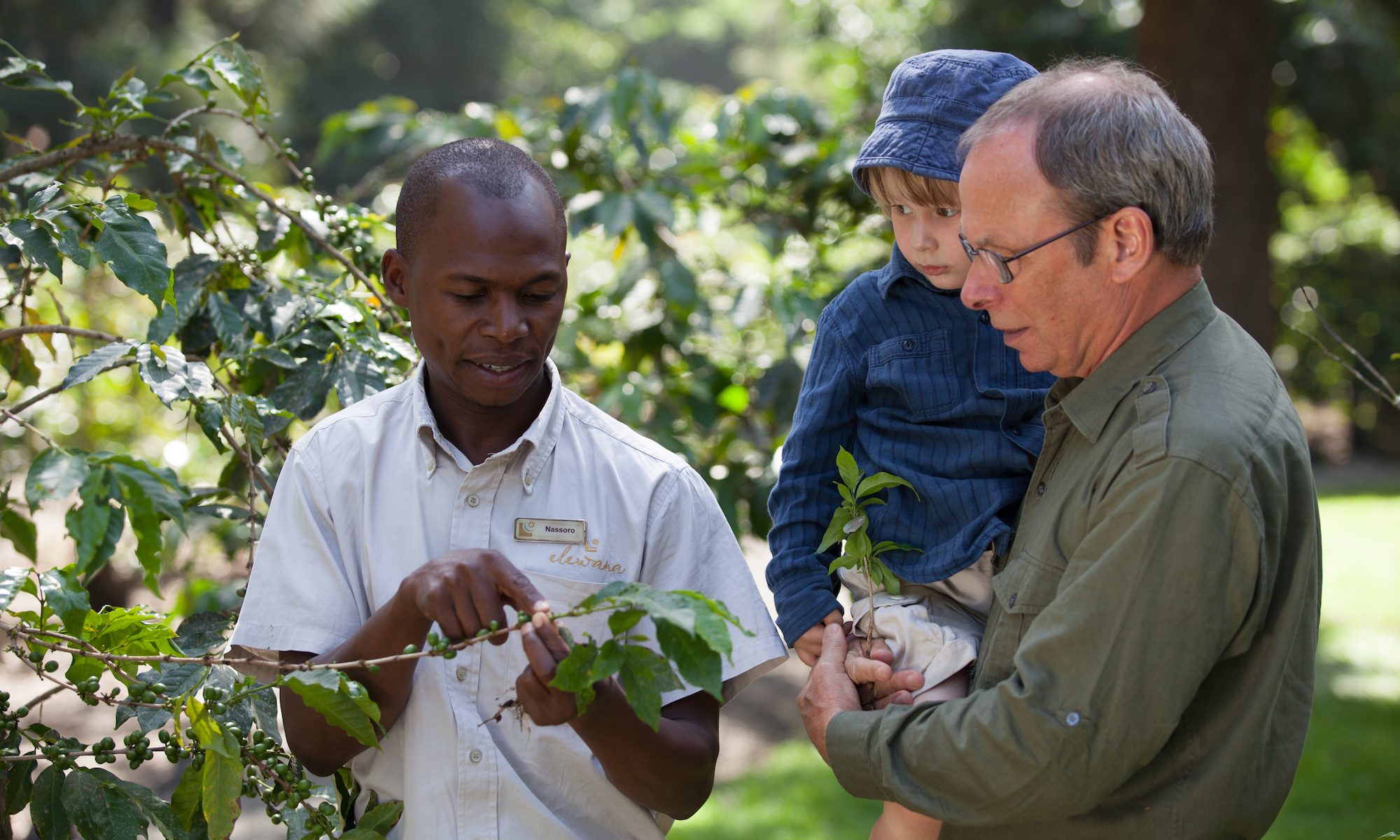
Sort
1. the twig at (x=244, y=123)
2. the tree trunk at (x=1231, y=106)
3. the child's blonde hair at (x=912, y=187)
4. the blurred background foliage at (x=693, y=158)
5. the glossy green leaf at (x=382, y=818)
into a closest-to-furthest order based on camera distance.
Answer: the glossy green leaf at (x=382, y=818)
the child's blonde hair at (x=912, y=187)
the twig at (x=244, y=123)
the blurred background foliage at (x=693, y=158)
the tree trunk at (x=1231, y=106)

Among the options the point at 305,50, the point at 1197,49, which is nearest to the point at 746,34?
the point at 305,50

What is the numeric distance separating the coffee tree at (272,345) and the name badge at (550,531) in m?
0.27

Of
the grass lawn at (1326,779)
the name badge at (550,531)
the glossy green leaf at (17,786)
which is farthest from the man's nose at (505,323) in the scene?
the grass lawn at (1326,779)

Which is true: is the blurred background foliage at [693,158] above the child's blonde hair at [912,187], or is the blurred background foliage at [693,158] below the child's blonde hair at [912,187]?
below

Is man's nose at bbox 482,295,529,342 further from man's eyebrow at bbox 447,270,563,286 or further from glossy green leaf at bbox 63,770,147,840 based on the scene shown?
glossy green leaf at bbox 63,770,147,840

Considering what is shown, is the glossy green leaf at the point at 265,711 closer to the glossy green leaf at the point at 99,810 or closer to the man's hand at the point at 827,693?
the glossy green leaf at the point at 99,810

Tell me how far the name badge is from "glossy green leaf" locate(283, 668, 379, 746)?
0.37 meters

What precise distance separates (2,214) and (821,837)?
12.1ft

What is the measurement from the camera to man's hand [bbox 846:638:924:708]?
1.89 m

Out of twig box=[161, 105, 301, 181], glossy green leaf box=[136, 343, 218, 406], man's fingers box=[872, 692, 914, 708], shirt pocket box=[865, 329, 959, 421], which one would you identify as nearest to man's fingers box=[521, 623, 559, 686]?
man's fingers box=[872, 692, 914, 708]

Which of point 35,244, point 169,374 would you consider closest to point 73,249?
point 35,244

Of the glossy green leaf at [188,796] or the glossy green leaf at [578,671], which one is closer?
the glossy green leaf at [578,671]

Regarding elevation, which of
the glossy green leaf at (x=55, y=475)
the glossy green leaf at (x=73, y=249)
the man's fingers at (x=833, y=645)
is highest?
the glossy green leaf at (x=73, y=249)

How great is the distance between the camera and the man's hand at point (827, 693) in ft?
6.16
